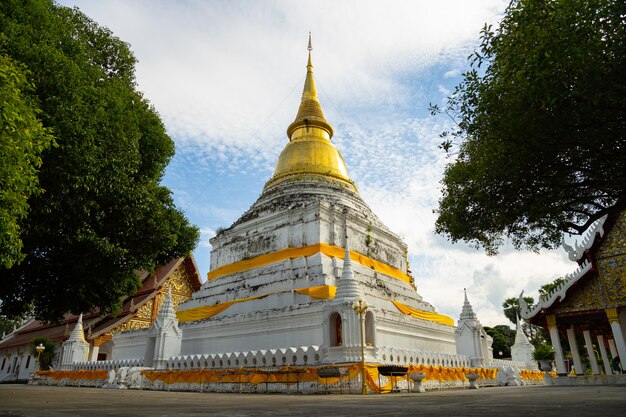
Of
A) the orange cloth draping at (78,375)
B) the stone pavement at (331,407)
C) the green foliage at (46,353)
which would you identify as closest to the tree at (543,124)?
the stone pavement at (331,407)

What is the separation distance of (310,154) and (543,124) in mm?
18242

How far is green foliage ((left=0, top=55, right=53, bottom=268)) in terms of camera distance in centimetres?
549

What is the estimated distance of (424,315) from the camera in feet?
60.7

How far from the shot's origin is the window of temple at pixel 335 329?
1152cm

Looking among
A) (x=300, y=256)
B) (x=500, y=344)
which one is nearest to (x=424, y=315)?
(x=300, y=256)

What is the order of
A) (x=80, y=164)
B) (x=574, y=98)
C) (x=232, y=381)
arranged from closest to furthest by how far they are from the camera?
(x=574, y=98), (x=80, y=164), (x=232, y=381)

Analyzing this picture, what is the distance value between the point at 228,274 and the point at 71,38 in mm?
13221

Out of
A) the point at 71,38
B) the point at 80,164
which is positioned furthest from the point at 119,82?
the point at 80,164

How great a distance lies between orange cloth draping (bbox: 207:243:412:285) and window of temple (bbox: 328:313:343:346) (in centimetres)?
608

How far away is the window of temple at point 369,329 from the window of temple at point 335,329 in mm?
923

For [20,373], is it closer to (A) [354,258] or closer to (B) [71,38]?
(A) [354,258]

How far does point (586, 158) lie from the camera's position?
695cm

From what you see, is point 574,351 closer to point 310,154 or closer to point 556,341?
point 556,341

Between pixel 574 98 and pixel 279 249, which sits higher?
pixel 279 249
